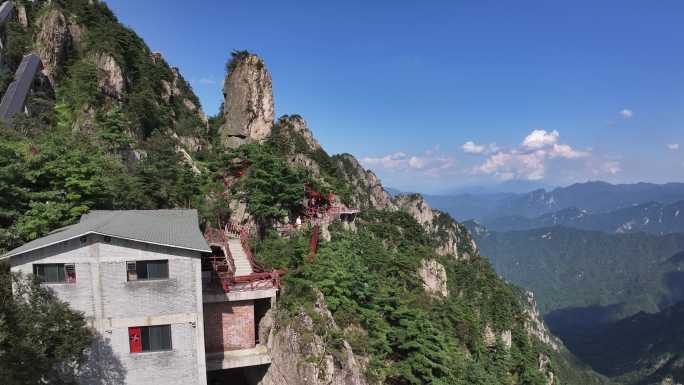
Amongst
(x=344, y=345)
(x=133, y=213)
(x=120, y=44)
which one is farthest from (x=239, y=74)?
(x=344, y=345)

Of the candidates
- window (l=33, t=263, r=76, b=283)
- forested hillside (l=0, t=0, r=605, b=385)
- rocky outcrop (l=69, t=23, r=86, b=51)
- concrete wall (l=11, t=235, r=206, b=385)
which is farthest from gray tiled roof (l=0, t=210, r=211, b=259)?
rocky outcrop (l=69, t=23, r=86, b=51)

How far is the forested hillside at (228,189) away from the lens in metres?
17.9

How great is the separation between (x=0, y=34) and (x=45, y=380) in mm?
31040

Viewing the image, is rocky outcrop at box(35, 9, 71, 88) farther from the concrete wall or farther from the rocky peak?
the rocky peak

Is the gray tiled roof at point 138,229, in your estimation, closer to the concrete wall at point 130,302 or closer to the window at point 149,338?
the concrete wall at point 130,302

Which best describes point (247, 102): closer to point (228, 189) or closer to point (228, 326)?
point (228, 189)

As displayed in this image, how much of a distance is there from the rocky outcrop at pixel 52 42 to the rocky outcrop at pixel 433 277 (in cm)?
4043

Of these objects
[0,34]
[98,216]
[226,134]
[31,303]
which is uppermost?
[0,34]

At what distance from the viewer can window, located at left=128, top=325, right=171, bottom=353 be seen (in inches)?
587

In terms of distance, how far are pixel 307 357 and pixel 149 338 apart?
5.94 meters

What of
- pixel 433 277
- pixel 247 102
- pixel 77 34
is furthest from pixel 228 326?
pixel 433 277

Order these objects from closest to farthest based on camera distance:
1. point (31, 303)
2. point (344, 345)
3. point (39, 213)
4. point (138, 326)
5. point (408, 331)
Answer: point (31, 303) → point (138, 326) → point (39, 213) → point (344, 345) → point (408, 331)

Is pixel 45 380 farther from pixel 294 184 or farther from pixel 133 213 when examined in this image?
pixel 294 184

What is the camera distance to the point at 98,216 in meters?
17.1
